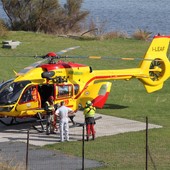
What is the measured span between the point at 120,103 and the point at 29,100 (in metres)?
6.56

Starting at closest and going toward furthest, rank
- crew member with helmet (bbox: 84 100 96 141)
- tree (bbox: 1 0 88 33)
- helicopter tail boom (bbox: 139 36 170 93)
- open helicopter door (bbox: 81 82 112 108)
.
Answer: crew member with helmet (bbox: 84 100 96 141)
open helicopter door (bbox: 81 82 112 108)
helicopter tail boom (bbox: 139 36 170 93)
tree (bbox: 1 0 88 33)

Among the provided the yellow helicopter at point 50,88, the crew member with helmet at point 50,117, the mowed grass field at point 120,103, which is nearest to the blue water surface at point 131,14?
the mowed grass field at point 120,103

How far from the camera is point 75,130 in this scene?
77.1ft

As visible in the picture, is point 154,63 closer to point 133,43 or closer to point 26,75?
point 26,75

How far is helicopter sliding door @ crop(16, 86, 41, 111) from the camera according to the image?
2281 centimetres

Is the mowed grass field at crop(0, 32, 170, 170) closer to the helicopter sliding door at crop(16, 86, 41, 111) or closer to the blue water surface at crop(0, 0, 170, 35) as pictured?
the helicopter sliding door at crop(16, 86, 41, 111)

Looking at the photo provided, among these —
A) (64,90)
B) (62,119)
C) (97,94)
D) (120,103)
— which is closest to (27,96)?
(64,90)

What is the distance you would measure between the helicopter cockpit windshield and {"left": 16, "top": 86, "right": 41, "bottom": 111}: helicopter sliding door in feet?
0.62

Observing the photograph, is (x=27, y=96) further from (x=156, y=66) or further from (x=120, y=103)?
(x=156, y=66)

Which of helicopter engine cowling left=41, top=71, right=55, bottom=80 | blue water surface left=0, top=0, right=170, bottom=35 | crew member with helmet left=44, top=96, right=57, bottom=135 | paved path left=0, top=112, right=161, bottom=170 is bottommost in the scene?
paved path left=0, top=112, right=161, bottom=170

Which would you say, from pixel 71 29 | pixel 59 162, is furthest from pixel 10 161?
pixel 71 29

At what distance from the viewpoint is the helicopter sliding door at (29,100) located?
22.8m

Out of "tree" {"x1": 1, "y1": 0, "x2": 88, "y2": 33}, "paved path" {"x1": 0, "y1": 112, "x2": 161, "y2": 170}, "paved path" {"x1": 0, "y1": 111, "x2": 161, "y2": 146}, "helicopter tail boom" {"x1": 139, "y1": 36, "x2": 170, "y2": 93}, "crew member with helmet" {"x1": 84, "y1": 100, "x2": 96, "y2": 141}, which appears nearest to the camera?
"paved path" {"x1": 0, "y1": 112, "x2": 161, "y2": 170}

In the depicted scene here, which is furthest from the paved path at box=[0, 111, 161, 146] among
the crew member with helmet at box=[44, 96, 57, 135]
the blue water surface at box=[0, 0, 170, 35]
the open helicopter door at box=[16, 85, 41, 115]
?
the blue water surface at box=[0, 0, 170, 35]
